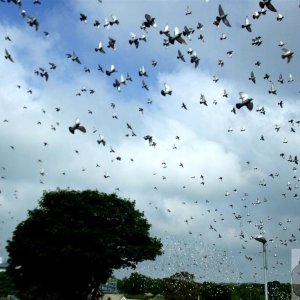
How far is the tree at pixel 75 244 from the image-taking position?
57750 millimetres

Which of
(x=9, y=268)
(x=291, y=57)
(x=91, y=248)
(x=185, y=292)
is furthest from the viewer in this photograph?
(x=185, y=292)

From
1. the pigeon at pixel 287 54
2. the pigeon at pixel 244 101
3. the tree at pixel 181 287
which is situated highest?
the tree at pixel 181 287

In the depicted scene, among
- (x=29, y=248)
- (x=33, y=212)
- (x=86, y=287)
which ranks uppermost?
(x=33, y=212)

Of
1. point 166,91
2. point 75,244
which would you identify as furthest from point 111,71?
point 75,244

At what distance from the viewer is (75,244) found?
5756cm

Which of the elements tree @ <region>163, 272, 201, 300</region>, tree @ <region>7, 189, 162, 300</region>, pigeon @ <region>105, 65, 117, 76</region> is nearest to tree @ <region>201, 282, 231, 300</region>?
tree @ <region>163, 272, 201, 300</region>

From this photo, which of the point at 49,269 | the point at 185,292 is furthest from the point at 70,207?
the point at 185,292

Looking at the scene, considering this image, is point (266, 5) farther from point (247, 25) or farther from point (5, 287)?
point (5, 287)

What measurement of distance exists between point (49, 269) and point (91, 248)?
6100 millimetres

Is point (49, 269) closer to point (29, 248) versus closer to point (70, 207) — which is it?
point (29, 248)

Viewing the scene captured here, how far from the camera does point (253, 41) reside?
28.3 metres

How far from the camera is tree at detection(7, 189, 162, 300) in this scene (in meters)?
57.8

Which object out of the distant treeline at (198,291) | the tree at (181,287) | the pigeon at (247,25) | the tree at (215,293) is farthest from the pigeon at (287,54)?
the tree at (215,293)

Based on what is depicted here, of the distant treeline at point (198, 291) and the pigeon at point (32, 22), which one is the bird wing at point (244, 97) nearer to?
the pigeon at point (32, 22)
